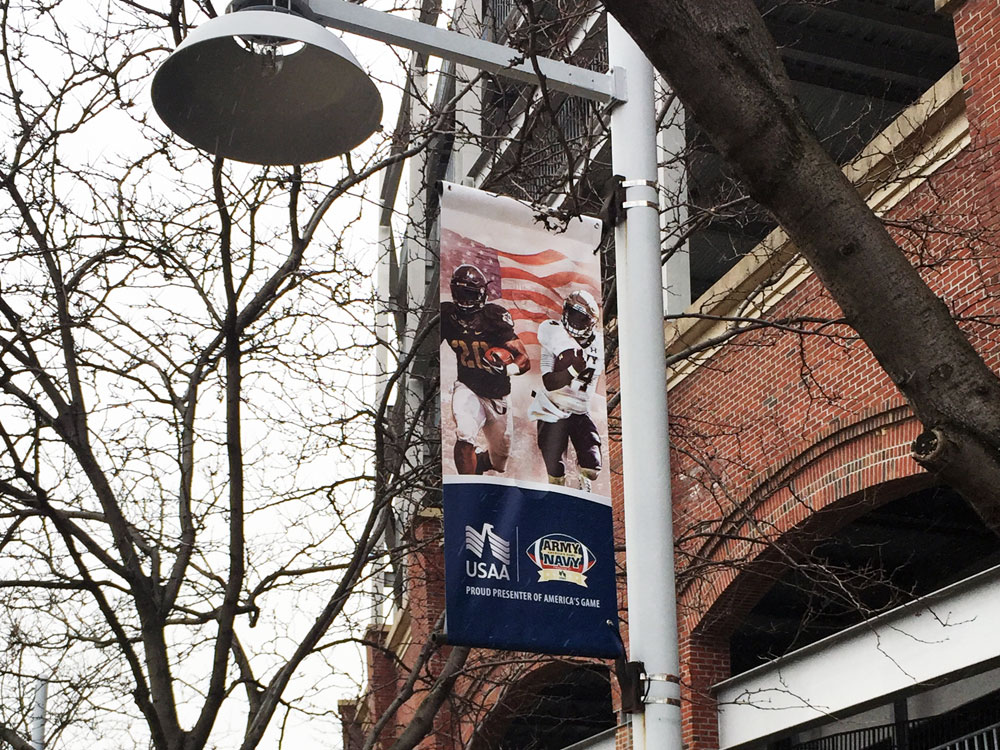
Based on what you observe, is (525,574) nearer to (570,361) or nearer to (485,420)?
(485,420)

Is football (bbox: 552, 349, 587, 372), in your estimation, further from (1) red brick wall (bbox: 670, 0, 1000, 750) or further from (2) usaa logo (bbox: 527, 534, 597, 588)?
(1) red brick wall (bbox: 670, 0, 1000, 750)

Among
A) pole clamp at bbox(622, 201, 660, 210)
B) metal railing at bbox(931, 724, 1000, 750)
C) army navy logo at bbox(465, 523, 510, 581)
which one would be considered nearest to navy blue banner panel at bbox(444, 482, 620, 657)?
army navy logo at bbox(465, 523, 510, 581)

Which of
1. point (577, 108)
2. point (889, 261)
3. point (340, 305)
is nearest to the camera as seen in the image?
point (889, 261)

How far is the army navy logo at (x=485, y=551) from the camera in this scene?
5.79m

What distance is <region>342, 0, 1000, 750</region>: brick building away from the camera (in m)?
10.9

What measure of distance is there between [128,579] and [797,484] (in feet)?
22.0

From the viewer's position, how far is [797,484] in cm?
1303

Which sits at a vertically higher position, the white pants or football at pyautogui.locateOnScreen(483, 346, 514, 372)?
football at pyautogui.locateOnScreen(483, 346, 514, 372)

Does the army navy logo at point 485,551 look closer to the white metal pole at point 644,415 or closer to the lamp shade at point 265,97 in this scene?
the white metal pole at point 644,415

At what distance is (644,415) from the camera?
19.8 feet

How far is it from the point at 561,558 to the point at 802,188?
250 cm

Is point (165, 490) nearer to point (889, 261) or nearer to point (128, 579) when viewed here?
point (128, 579)

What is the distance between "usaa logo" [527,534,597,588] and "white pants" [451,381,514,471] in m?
0.39

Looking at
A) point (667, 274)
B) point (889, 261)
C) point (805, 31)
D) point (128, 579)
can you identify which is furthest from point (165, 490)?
point (805, 31)
